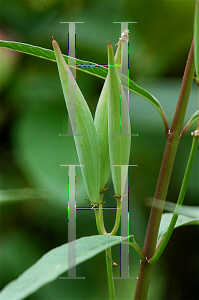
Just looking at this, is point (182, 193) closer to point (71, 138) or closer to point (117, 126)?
point (117, 126)

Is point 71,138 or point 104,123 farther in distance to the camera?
point 71,138

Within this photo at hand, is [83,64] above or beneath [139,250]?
above

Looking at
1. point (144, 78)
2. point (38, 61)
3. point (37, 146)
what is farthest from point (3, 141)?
point (144, 78)

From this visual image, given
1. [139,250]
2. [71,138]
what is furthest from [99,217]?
[71,138]

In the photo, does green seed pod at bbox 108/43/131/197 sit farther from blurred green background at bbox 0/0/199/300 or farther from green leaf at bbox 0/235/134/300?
blurred green background at bbox 0/0/199/300

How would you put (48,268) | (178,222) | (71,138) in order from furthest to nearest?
(71,138)
(178,222)
(48,268)

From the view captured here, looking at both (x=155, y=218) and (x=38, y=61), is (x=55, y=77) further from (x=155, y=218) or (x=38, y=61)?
(x=155, y=218)

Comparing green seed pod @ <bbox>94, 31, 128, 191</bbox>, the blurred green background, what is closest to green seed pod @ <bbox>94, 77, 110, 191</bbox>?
green seed pod @ <bbox>94, 31, 128, 191</bbox>
